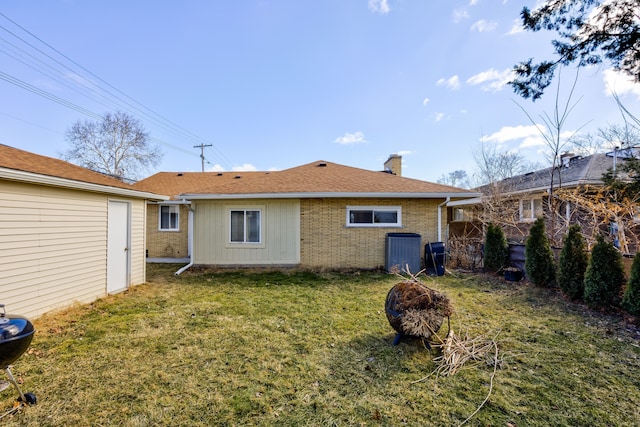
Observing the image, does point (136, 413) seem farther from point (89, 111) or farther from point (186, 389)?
point (89, 111)

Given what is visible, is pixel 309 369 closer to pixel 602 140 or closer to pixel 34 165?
pixel 34 165

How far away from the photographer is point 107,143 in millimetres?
21828

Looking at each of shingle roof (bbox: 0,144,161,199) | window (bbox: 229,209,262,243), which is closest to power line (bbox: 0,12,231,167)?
shingle roof (bbox: 0,144,161,199)

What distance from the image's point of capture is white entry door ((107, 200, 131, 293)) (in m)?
5.99

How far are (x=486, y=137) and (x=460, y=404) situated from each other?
49.5 feet

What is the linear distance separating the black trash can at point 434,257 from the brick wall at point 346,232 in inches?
14.6

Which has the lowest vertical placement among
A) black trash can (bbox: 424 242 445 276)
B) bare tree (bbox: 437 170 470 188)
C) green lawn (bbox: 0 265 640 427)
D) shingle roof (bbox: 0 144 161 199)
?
green lawn (bbox: 0 265 640 427)

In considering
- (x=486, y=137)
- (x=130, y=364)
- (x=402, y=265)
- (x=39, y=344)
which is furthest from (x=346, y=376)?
(x=486, y=137)

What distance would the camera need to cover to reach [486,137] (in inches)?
560

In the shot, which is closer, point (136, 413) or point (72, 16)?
point (136, 413)

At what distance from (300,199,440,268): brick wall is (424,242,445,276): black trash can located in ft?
1.22

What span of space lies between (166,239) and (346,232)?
25.3ft

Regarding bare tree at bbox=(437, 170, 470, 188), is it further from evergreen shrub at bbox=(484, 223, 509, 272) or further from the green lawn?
the green lawn

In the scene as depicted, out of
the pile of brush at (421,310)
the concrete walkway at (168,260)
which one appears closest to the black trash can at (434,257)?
the pile of brush at (421,310)
